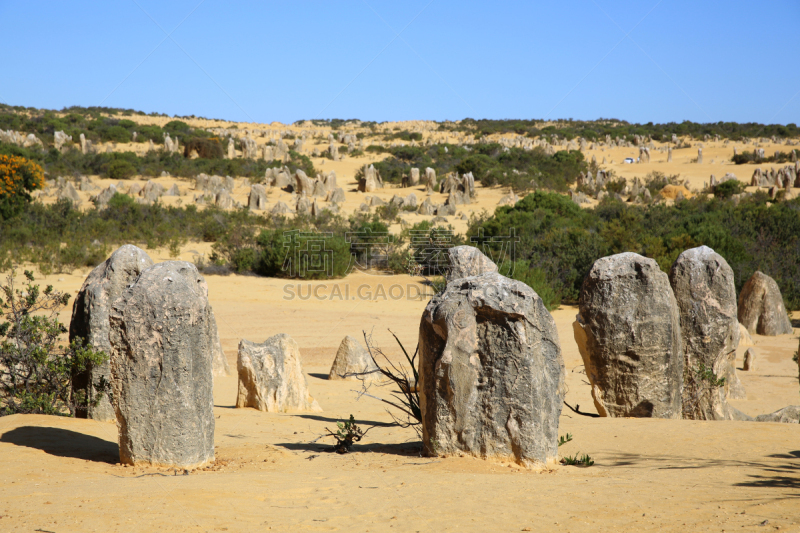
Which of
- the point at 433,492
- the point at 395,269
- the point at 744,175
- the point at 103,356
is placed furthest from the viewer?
the point at 744,175

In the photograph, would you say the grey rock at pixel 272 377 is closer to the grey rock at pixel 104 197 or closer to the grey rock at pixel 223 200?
the grey rock at pixel 223 200

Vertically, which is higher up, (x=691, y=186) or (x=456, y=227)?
(x=691, y=186)

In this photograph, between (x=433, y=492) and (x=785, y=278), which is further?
(x=785, y=278)

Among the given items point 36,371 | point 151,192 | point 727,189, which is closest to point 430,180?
point 151,192

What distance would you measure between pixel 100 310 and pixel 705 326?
Result: 5.96m

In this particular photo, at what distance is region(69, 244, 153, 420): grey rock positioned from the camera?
18.5 feet

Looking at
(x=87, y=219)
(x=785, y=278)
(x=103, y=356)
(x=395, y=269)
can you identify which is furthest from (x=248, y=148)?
(x=103, y=356)

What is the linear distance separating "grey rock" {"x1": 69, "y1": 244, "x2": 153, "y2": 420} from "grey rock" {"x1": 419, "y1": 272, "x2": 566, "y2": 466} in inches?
118

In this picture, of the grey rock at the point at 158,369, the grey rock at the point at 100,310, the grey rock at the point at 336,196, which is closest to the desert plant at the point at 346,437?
the grey rock at the point at 158,369

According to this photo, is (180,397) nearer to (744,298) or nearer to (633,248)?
(744,298)

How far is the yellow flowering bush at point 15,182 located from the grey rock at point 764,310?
61.1 feet

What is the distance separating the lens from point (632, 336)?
5988 mm

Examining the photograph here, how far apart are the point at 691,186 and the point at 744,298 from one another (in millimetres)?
21915

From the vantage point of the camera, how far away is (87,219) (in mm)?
18953
